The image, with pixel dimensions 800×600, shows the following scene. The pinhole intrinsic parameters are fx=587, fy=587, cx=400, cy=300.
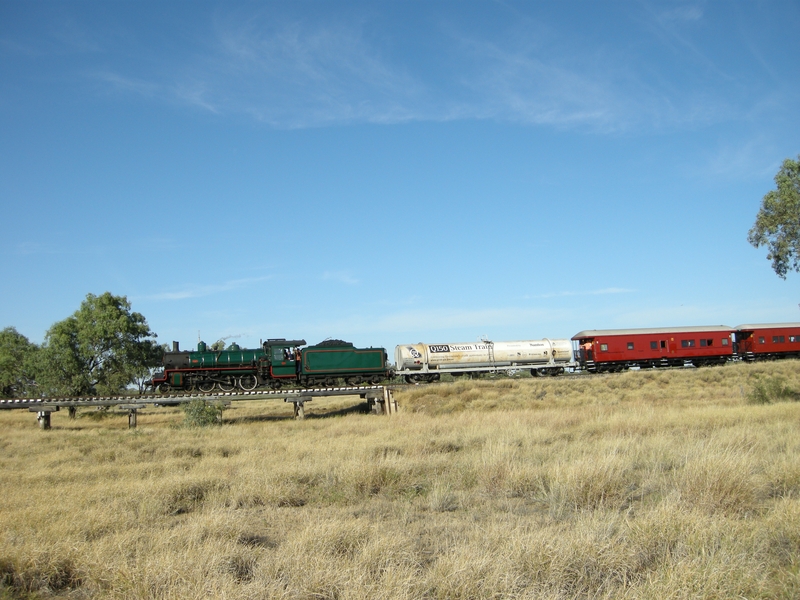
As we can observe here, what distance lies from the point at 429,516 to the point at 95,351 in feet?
142

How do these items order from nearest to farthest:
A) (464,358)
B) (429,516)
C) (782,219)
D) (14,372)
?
(429,516) → (782,219) → (464,358) → (14,372)

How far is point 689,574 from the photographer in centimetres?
500

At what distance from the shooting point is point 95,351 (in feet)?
147

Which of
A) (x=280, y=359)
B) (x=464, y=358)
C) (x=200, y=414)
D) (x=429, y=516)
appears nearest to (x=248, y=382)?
(x=280, y=359)

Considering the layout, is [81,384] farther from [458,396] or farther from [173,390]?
[458,396]

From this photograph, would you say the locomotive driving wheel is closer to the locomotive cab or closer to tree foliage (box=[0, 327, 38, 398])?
the locomotive cab

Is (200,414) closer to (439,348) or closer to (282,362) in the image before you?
(282,362)

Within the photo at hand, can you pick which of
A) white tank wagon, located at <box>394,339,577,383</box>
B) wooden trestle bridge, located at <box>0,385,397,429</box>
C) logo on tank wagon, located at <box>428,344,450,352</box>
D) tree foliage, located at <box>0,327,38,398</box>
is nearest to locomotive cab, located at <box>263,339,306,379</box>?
wooden trestle bridge, located at <box>0,385,397,429</box>

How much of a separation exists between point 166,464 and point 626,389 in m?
25.9

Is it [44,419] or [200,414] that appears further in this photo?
[44,419]

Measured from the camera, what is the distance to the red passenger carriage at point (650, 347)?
132 feet

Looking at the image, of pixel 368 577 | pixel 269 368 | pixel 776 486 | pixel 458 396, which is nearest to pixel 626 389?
pixel 458 396

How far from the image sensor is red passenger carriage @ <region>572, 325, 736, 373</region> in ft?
132

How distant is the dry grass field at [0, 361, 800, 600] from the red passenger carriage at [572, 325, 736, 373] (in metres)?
23.6
